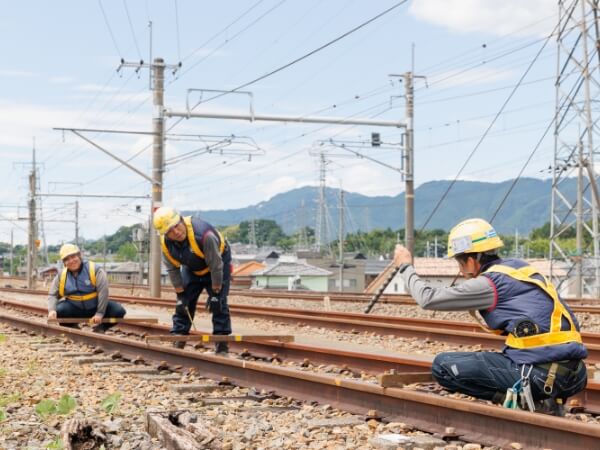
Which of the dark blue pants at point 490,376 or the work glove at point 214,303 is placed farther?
the work glove at point 214,303

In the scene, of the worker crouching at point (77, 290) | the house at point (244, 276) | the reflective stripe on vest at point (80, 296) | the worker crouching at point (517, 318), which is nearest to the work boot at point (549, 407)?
the worker crouching at point (517, 318)

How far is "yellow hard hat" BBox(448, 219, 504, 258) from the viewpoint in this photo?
5.88 metres

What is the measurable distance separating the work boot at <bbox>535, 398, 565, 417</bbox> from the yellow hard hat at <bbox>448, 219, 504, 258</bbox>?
1.03 meters

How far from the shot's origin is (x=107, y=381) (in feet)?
28.7

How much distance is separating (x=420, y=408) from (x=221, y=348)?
194 inches

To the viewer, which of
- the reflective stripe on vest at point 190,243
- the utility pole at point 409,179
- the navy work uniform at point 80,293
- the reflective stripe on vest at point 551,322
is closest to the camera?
the reflective stripe on vest at point 551,322

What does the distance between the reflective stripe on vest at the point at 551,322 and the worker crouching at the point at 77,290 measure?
26.6 ft

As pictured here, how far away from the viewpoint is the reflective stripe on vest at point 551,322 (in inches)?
225

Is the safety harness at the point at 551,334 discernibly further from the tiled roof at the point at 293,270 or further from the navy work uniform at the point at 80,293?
the tiled roof at the point at 293,270

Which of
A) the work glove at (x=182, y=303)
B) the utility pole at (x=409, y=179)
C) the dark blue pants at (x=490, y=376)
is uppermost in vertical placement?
the utility pole at (x=409, y=179)

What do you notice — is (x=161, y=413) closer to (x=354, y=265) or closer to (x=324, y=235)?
(x=354, y=265)

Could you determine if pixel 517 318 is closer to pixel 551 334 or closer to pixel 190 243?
pixel 551 334

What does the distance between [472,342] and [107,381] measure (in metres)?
5.72

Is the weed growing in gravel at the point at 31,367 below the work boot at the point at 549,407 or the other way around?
below
